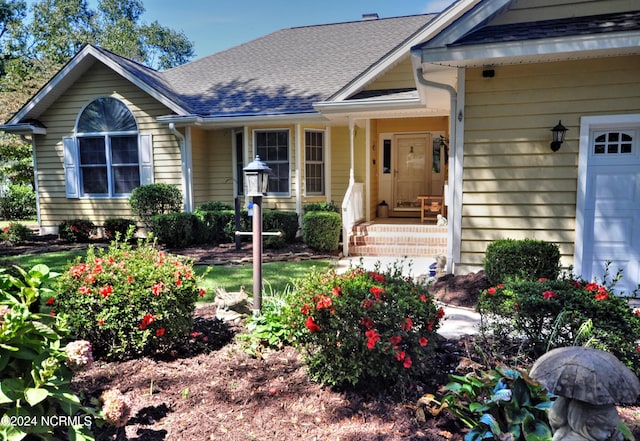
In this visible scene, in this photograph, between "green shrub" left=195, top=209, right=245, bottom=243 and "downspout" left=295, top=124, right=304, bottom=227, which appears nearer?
"green shrub" left=195, top=209, right=245, bottom=243

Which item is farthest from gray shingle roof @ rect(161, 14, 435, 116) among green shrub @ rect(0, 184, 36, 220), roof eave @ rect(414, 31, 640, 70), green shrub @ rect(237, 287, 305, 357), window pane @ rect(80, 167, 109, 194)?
green shrub @ rect(0, 184, 36, 220)

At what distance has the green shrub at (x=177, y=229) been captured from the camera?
9.33 m

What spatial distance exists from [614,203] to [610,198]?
3.2 inches

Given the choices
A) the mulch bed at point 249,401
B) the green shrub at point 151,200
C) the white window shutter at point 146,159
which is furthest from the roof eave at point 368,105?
the mulch bed at point 249,401

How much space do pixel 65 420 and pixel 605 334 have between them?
3236 mm

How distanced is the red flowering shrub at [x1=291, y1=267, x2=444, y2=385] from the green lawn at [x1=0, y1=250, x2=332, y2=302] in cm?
257

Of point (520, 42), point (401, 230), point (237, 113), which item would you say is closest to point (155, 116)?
point (237, 113)

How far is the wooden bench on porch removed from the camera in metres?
10.1

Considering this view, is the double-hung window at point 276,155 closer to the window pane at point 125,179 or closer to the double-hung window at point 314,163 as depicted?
the double-hung window at point 314,163

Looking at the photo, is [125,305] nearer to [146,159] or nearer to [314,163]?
[314,163]

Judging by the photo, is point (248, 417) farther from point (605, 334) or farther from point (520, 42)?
point (520, 42)

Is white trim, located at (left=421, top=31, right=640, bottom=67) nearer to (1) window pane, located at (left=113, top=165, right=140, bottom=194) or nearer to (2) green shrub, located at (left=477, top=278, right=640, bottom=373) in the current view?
(2) green shrub, located at (left=477, top=278, right=640, bottom=373)

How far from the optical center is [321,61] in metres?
12.5

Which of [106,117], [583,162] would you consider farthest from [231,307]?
[106,117]
